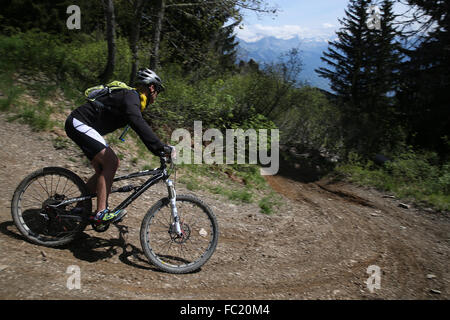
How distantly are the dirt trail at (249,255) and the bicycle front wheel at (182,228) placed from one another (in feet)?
0.52

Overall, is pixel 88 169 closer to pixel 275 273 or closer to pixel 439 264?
pixel 275 273

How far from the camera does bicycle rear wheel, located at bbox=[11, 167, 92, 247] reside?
12.9ft

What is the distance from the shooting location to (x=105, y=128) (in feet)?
13.0

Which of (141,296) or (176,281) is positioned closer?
(141,296)

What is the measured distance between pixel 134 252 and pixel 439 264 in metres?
4.94

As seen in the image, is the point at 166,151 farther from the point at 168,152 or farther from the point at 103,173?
the point at 103,173

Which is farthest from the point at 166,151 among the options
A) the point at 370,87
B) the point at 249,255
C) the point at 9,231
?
the point at 370,87

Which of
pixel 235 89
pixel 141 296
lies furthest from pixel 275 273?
pixel 235 89

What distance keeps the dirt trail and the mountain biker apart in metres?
0.74

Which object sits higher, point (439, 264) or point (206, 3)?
point (206, 3)

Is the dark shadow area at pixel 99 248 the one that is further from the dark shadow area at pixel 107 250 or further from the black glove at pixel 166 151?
the black glove at pixel 166 151

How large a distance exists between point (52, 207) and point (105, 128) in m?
1.20

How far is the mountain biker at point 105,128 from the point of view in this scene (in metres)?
3.70
